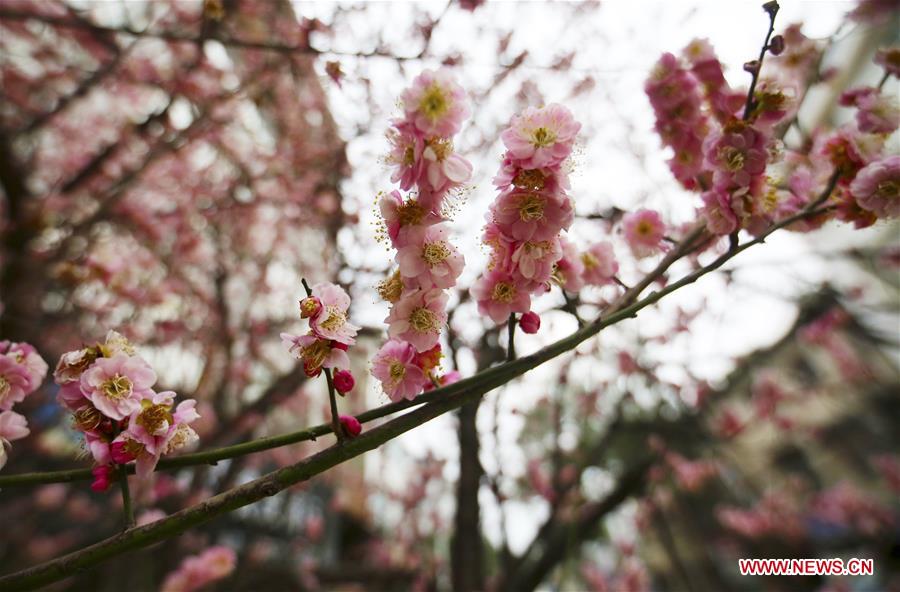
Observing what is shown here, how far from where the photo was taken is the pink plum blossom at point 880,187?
1414 millimetres

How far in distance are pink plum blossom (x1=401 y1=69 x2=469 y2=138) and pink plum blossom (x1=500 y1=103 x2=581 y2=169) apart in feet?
0.43

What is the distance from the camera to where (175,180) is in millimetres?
5504

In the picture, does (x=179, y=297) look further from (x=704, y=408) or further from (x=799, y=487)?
(x=799, y=487)

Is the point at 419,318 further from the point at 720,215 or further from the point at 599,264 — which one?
the point at 720,215

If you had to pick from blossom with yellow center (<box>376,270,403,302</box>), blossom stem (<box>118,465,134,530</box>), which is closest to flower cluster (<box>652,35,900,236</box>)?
blossom with yellow center (<box>376,270,403,302</box>)

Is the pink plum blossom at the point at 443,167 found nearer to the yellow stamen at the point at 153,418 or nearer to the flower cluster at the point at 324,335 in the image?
the flower cluster at the point at 324,335

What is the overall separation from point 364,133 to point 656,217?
229 cm

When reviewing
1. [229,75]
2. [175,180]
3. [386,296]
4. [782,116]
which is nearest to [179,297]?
[175,180]

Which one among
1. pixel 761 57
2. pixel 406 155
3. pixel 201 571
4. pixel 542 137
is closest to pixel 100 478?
pixel 406 155

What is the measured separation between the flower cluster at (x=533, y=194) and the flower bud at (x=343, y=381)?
0.42 meters

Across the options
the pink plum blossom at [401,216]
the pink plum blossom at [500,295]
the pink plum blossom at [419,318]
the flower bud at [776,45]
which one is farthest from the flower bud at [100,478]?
the flower bud at [776,45]

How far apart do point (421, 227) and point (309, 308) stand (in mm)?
285

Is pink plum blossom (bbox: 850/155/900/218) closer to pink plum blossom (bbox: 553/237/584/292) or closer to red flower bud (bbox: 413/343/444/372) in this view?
pink plum blossom (bbox: 553/237/584/292)

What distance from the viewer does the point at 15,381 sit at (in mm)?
1387
